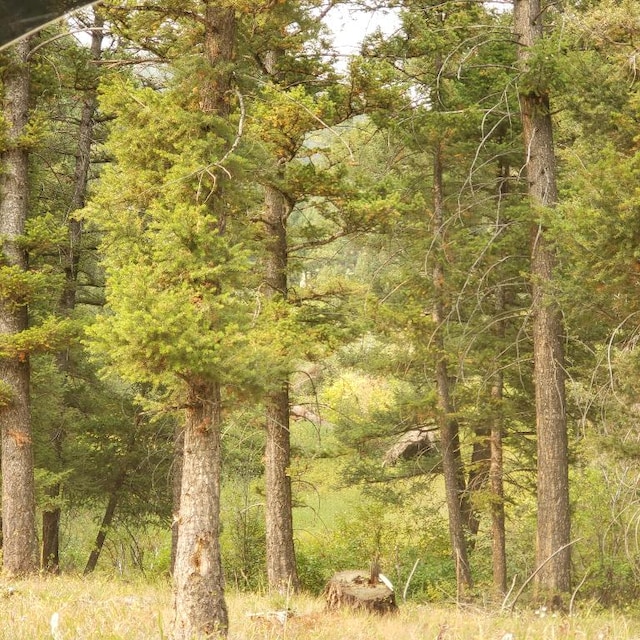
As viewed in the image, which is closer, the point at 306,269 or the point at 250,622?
the point at 250,622

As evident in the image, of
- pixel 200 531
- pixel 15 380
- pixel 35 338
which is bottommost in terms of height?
pixel 200 531

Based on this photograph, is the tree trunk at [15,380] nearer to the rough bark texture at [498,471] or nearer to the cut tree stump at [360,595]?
the cut tree stump at [360,595]

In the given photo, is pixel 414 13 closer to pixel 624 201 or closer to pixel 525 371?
pixel 624 201

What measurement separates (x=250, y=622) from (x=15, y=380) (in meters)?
5.47

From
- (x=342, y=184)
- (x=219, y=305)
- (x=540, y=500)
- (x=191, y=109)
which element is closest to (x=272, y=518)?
(x=540, y=500)

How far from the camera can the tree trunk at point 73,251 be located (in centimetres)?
1348

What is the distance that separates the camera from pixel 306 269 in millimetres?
Result: 12602

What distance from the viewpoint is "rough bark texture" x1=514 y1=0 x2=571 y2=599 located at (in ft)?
33.7

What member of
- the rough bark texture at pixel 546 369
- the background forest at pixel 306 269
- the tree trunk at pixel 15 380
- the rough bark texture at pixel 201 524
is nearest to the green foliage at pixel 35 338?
the background forest at pixel 306 269

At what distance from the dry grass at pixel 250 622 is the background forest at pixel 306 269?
0.48 metres

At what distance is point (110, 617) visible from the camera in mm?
5750

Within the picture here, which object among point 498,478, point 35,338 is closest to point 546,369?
point 498,478

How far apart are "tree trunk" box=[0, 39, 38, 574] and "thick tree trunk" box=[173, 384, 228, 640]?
455 centimetres

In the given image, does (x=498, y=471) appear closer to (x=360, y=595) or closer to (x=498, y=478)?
(x=498, y=478)
